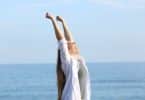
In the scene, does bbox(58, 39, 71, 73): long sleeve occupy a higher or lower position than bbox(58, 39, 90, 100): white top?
higher

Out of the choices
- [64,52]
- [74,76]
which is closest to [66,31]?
[64,52]

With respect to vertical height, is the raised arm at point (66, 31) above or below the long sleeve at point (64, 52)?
above

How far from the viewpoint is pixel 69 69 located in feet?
16.8

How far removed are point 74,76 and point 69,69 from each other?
0.24 ft

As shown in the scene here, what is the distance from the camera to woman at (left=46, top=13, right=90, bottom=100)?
16.6ft

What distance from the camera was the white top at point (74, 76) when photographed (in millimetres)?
5074

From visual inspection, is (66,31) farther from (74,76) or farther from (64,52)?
(74,76)

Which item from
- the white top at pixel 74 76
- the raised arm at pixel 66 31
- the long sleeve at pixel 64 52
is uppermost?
the raised arm at pixel 66 31

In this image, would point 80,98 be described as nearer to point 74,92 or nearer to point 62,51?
point 74,92

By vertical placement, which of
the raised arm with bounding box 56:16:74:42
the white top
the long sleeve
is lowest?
the white top

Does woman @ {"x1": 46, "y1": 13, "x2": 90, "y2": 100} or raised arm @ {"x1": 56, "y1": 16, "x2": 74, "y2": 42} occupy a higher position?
raised arm @ {"x1": 56, "y1": 16, "x2": 74, "y2": 42}

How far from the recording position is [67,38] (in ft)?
16.8

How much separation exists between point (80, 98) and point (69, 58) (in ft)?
1.13

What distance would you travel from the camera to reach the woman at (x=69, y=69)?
5.06 m
